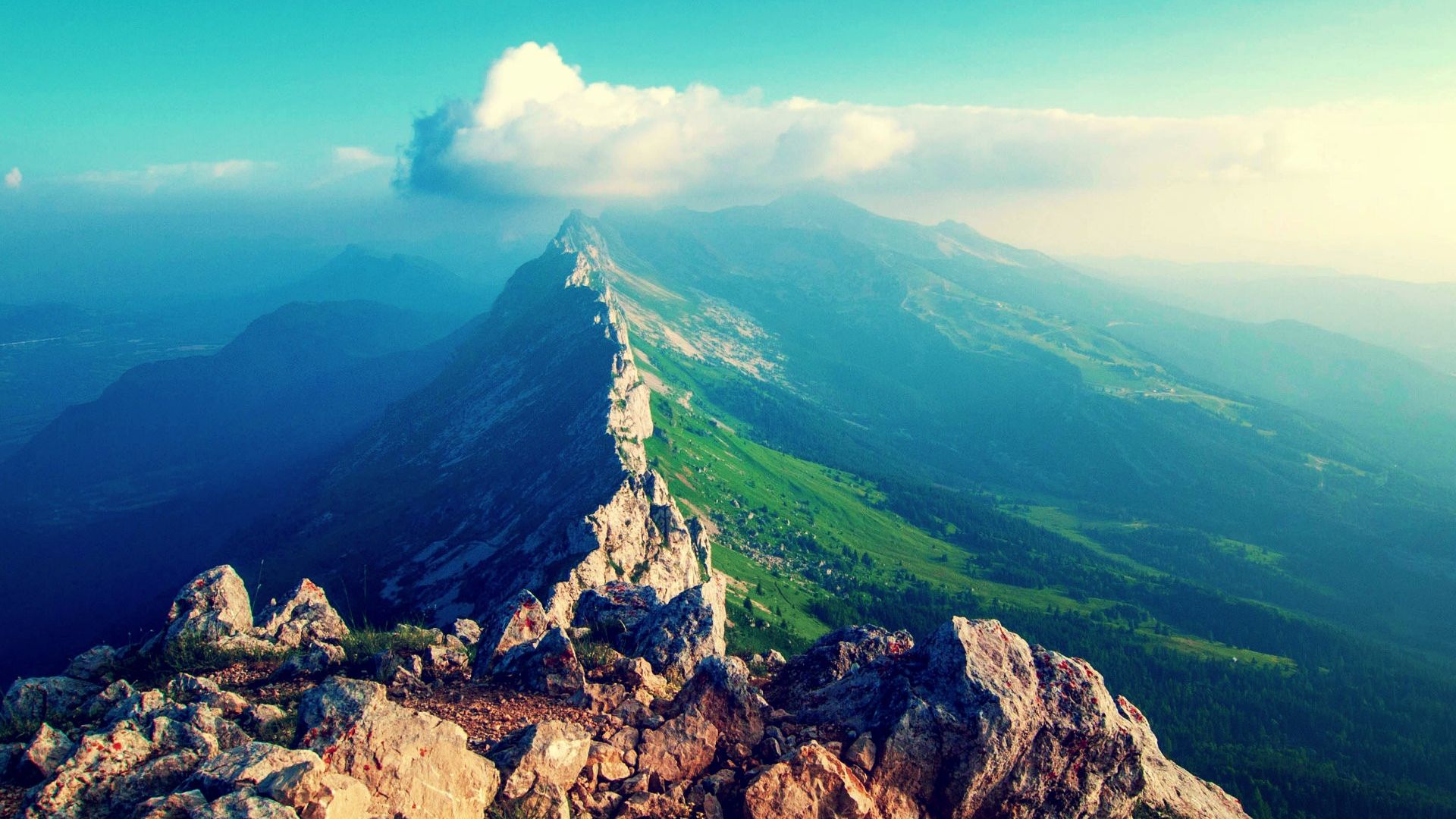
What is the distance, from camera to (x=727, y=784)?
888 inches

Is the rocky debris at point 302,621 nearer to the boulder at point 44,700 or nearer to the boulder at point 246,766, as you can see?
the boulder at point 44,700

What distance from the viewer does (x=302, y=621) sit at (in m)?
41.8

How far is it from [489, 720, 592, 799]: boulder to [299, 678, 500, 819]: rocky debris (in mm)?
592

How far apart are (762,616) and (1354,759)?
137197 mm

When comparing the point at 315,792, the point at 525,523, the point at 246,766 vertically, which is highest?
the point at 315,792

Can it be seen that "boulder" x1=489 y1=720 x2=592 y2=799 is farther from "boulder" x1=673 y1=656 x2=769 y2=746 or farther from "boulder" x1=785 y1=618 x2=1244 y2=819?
"boulder" x1=785 y1=618 x2=1244 y2=819

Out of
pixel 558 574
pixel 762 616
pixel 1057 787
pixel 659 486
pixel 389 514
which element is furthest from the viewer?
pixel 389 514

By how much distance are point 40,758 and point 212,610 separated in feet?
71.7

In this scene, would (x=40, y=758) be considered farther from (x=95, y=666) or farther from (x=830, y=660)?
(x=830, y=660)

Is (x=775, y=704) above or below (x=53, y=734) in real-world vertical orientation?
below

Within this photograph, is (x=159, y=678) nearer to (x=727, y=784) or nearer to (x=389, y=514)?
(x=727, y=784)

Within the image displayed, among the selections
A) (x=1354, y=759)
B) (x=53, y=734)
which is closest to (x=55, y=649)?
(x=53, y=734)

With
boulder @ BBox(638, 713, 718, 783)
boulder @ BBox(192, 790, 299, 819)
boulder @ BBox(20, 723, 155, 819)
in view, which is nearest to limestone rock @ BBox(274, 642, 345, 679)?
boulder @ BBox(20, 723, 155, 819)

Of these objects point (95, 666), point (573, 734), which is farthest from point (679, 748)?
point (95, 666)
